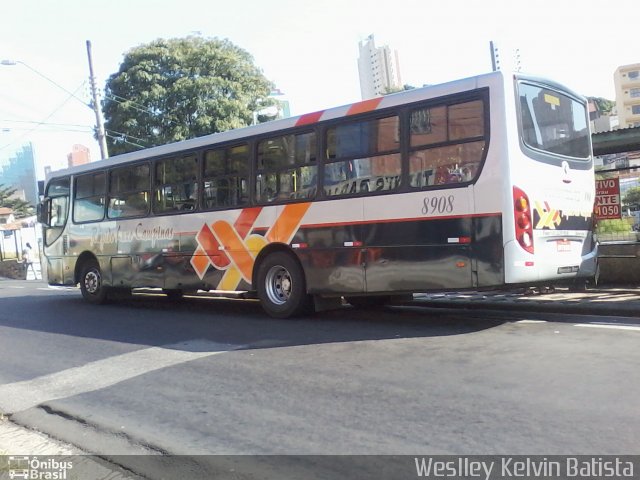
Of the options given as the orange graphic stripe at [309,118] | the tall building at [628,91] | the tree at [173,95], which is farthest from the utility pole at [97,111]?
the tall building at [628,91]

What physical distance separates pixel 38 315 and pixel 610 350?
33.6 ft

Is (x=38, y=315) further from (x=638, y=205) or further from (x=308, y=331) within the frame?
(x=638, y=205)

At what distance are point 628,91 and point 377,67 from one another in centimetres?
5297

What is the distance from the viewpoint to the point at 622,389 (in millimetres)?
4605

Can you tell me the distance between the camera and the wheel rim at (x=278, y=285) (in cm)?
890

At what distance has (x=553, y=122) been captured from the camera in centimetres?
750

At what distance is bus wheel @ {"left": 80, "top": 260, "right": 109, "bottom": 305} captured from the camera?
40.5 ft

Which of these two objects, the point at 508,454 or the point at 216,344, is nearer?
the point at 508,454

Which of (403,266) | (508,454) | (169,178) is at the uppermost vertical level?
(169,178)

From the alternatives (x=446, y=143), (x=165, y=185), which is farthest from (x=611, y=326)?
(x=165, y=185)

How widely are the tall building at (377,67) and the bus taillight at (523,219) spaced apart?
38.8 meters

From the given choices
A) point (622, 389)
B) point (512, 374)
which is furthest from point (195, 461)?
point (622, 389)

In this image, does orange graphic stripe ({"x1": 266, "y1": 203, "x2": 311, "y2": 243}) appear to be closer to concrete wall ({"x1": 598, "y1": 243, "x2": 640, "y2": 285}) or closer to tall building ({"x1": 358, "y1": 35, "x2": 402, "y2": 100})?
concrete wall ({"x1": 598, "y1": 243, "x2": 640, "y2": 285})

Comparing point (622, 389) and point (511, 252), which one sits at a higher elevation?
point (511, 252)
